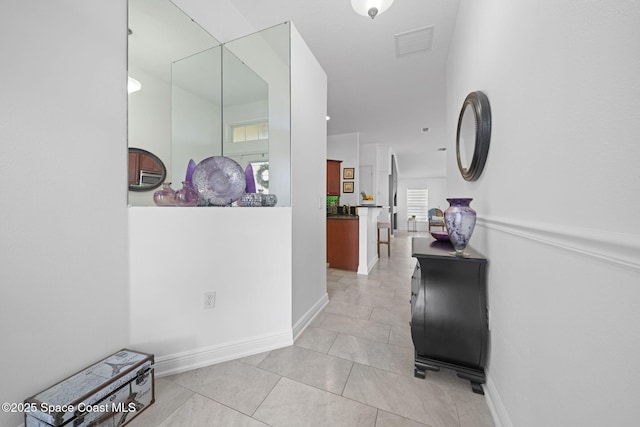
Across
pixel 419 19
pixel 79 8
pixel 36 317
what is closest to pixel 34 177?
pixel 36 317

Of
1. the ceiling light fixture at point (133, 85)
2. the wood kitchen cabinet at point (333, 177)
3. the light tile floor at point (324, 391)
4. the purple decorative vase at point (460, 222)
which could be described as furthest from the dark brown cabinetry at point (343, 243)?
the ceiling light fixture at point (133, 85)

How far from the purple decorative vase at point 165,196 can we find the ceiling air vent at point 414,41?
265cm

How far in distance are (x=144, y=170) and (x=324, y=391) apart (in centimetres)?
178

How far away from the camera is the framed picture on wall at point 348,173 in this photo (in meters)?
5.75

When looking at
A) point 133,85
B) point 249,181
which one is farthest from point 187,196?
point 133,85

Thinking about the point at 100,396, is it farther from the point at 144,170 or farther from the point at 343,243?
the point at 343,243

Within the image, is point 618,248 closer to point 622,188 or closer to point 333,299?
point 622,188

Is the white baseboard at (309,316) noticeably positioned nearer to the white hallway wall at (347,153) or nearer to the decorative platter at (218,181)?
the decorative platter at (218,181)

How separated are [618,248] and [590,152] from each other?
248mm

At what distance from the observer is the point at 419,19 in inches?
86.0

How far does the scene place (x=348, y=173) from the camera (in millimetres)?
5789

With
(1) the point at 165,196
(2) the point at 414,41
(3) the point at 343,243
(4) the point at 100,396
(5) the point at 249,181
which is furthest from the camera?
(3) the point at 343,243

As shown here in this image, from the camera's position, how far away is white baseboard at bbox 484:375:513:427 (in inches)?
40.6

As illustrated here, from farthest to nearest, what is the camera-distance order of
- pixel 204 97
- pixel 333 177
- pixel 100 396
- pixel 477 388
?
pixel 333 177
pixel 204 97
pixel 477 388
pixel 100 396
